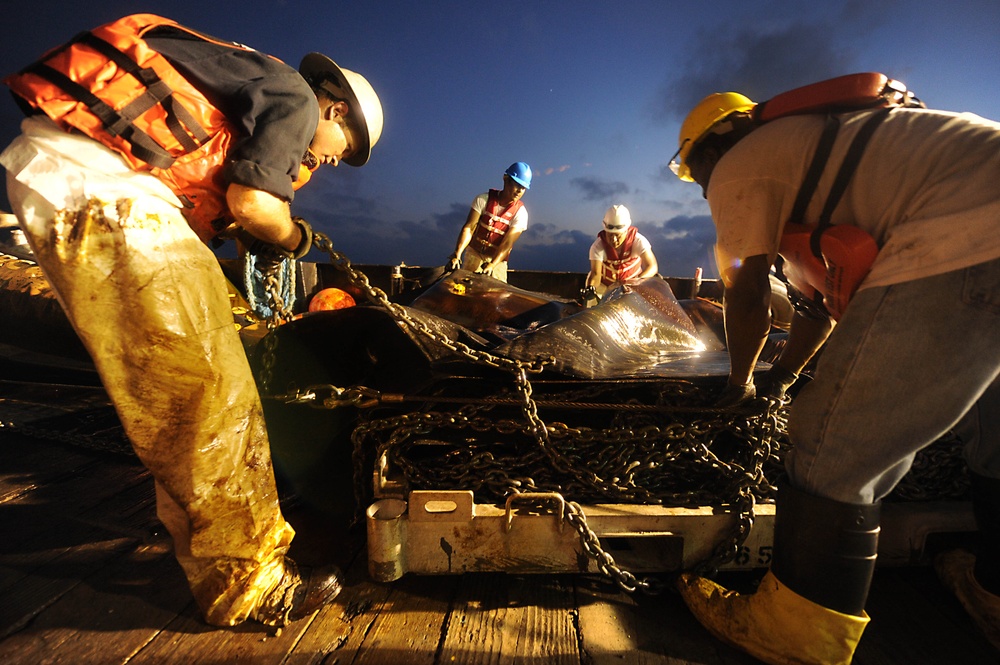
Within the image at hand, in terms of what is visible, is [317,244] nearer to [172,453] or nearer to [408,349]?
[408,349]

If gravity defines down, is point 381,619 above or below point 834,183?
below

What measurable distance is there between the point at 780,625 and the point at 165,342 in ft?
7.75

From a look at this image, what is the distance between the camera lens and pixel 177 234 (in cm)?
160

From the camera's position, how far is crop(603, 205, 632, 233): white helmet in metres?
8.43

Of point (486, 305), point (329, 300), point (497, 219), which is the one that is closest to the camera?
point (486, 305)

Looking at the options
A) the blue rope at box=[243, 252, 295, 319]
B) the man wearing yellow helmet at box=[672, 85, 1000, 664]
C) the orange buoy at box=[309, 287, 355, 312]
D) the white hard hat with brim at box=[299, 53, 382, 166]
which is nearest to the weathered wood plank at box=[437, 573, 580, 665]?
the man wearing yellow helmet at box=[672, 85, 1000, 664]

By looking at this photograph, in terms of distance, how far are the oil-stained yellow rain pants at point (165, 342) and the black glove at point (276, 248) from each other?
381 millimetres

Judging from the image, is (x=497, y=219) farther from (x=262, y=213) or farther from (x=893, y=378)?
(x=893, y=378)

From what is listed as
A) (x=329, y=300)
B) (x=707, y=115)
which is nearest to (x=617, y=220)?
(x=329, y=300)

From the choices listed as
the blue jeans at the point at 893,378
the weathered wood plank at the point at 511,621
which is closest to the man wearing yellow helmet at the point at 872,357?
the blue jeans at the point at 893,378

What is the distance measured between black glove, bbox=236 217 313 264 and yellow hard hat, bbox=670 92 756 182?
6.13 ft

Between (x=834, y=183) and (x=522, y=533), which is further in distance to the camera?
(x=522, y=533)

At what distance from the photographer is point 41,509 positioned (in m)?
2.46

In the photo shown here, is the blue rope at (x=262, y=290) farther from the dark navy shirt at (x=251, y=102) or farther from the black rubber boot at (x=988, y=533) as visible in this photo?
the black rubber boot at (x=988, y=533)
